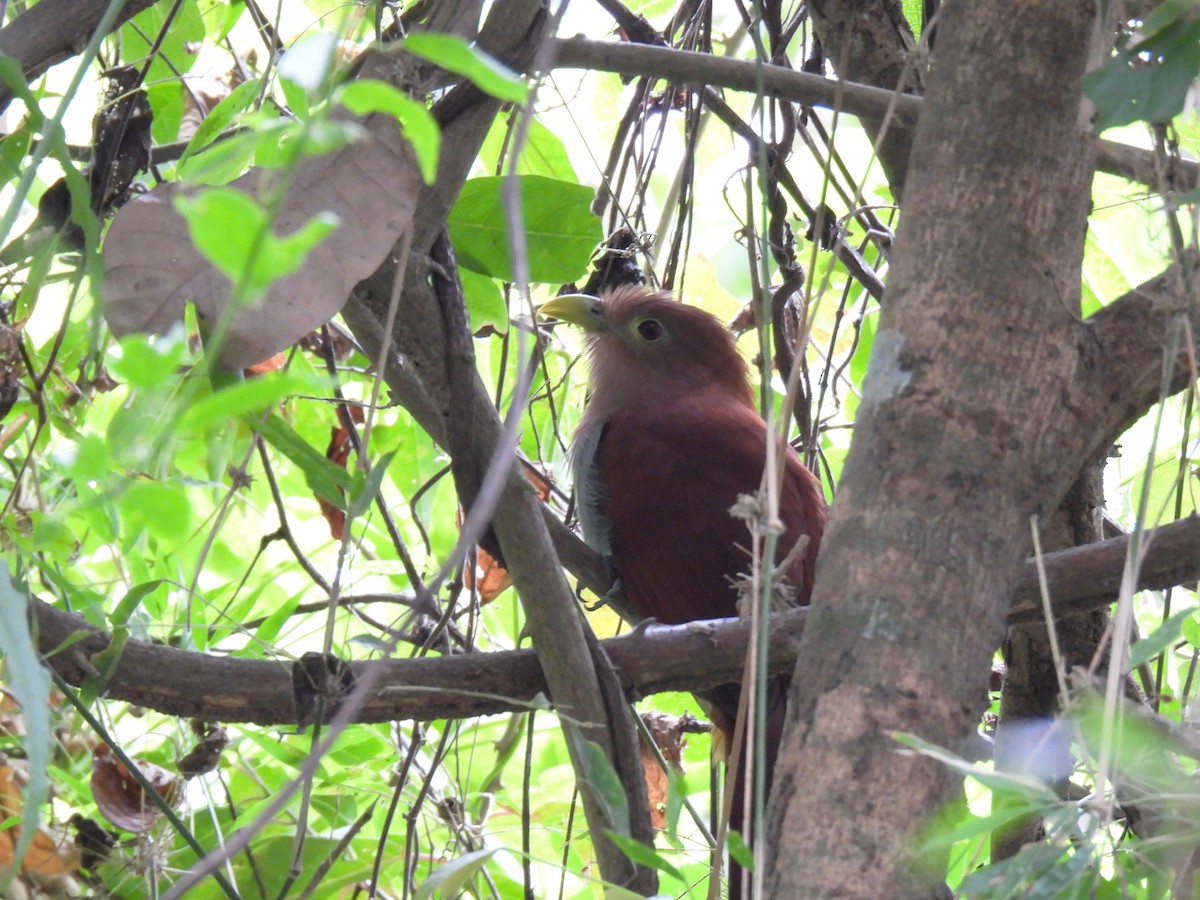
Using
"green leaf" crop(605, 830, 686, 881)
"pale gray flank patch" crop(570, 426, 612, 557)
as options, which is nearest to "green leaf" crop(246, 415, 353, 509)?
"green leaf" crop(605, 830, 686, 881)

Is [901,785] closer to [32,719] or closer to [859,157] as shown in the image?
[32,719]

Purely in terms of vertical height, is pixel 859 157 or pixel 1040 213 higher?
pixel 859 157

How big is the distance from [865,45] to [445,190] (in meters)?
0.88

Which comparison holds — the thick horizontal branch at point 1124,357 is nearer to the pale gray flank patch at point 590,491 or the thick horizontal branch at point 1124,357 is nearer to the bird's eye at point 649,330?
the pale gray flank patch at point 590,491

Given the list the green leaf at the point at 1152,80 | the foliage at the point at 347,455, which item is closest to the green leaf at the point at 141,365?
the foliage at the point at 347,455

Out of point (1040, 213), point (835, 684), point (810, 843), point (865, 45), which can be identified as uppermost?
point (865, 45)

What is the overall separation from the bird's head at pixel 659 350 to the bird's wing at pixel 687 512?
1.33 ft

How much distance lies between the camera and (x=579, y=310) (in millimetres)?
3090

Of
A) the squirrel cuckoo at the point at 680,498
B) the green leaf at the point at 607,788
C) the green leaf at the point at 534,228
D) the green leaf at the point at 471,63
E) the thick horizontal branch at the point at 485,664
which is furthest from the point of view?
the squirrel cuckoo at the point at 680,498

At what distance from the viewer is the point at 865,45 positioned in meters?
2.07

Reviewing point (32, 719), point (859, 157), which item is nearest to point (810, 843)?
point (32, 719)

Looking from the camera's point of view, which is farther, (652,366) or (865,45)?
(652,366)

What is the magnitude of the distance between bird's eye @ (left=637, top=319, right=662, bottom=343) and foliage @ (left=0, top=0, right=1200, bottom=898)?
21cm

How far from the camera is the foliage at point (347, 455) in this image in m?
0.91
